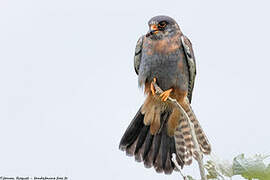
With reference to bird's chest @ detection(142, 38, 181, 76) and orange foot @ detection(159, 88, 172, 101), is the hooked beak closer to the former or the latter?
bird's chest @ detection(142, 38, 181, 76)

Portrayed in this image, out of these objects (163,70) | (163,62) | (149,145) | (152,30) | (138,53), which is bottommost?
(149,145)

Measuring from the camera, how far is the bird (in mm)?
5508

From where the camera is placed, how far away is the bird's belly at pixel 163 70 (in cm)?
548

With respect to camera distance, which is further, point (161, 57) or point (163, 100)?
point (163, 100)

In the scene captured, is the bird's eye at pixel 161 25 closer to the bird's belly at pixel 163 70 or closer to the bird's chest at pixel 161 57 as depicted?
the bird's chest at pixel 161 57

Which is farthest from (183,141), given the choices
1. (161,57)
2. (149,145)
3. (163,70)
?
(161,57)

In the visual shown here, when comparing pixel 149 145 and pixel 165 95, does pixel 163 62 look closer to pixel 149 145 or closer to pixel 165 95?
pixel 165 95

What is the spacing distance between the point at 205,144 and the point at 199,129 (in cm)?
41

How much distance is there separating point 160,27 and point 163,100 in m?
0.97

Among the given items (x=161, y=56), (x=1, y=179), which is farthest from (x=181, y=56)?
(x=1, y=179)

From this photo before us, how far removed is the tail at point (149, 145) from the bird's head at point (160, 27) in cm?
112

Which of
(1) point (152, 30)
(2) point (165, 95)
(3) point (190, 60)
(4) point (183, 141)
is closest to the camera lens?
(2) point (165, 95)

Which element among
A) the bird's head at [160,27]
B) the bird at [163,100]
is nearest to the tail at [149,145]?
the bird at [163,100]

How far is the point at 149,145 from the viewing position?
6.02m
